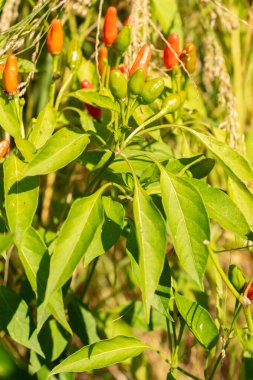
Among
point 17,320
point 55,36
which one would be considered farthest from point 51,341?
point 55,36

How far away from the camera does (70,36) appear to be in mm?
1575

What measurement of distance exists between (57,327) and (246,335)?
37cm

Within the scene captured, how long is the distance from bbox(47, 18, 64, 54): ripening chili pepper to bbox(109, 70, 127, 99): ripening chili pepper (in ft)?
0.87

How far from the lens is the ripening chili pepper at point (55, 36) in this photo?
3.59ft

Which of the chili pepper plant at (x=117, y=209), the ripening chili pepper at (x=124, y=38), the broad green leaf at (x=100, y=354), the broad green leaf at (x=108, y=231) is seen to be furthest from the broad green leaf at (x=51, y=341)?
the ripening chili pepper at (x=124, y=38)

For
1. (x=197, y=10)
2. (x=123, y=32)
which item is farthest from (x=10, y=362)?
(x=197, y=10)

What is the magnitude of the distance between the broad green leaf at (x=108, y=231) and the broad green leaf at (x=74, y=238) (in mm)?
34

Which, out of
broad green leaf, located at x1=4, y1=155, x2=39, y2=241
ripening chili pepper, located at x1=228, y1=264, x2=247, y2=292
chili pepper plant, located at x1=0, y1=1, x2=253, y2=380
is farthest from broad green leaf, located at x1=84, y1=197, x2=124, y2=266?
ripening chili pepper, located at x1=228, y1=264, x2=247, y2=292

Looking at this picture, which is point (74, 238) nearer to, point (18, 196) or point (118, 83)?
point (18, 196)

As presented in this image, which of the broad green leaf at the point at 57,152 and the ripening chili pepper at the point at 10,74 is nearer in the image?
the broad green leaf at the point at 57,152

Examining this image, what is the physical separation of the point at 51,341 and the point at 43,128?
0.40 meters

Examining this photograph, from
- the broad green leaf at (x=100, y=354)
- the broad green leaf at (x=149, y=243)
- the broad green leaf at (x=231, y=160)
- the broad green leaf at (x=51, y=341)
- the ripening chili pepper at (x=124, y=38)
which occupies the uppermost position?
the ripening chili pepper at (x=124, y=38)

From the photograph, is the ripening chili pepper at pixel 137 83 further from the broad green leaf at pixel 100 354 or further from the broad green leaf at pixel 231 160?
the broad green leaf at pixel 100 354

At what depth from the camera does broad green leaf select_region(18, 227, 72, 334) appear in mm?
872
